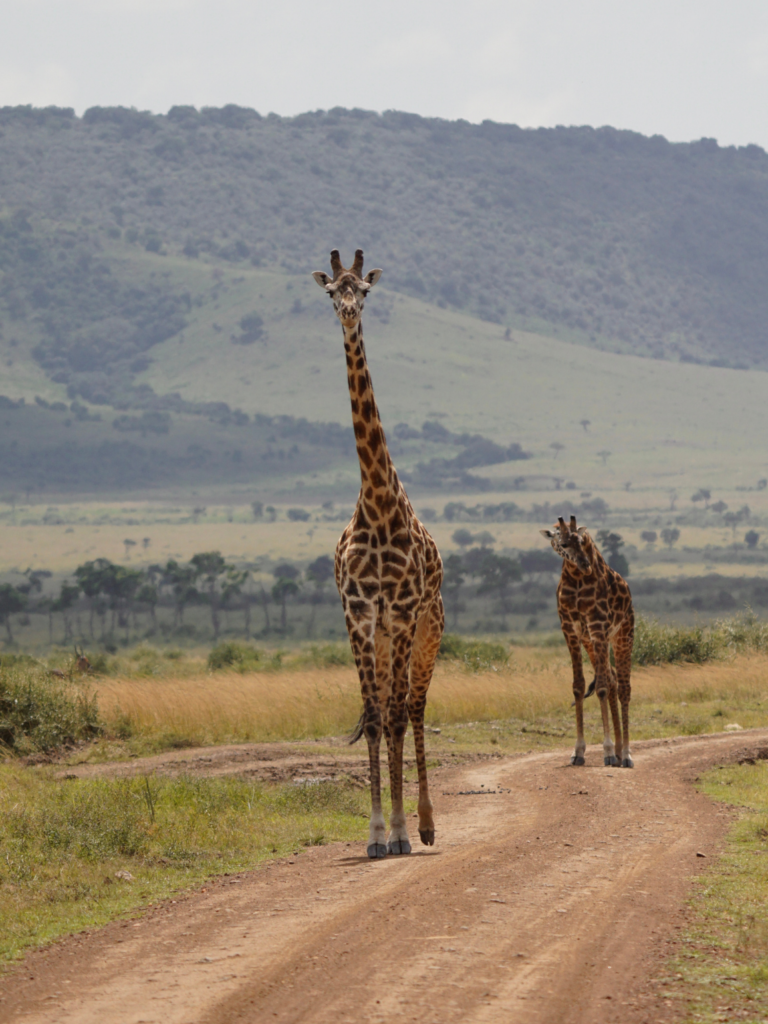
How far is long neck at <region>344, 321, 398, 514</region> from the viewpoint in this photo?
37.4 ft

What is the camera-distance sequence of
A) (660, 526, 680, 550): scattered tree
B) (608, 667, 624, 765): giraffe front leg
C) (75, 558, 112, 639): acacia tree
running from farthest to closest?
(660, 526, 680, 550): scattered tree, (75, 558, 112, 639): acacia tree, (608, 667, 624, 765): giraffe front leg

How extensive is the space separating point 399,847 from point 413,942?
313 cm

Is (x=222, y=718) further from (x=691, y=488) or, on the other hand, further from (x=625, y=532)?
(x=691, y=488)

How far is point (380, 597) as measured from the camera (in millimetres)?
10953

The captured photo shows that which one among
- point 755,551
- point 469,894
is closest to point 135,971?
point 469,894

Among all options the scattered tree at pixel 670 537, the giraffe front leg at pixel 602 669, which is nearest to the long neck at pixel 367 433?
the giraffe front leg at pixel 602 669

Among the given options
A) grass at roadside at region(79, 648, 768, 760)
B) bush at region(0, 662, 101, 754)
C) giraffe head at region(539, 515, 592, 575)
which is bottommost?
grass at roadside at region(79, 648, 768, 760)

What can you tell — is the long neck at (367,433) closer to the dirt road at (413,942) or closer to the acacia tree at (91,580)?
the dirt road at (413,942)

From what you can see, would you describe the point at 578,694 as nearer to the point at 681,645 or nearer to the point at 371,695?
the point at 371,695

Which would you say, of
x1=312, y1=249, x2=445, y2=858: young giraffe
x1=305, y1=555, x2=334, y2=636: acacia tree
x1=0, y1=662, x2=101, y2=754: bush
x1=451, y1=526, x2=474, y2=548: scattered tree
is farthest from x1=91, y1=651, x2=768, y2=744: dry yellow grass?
x1=451, y1=526, x2=474, y2=548: scattered tree

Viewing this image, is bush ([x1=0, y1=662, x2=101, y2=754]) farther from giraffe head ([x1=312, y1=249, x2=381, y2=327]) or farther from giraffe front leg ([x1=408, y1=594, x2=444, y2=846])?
giraffe head ([x1=312, y1=249, x2=381, y2=327])

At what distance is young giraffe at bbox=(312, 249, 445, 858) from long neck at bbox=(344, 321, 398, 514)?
0.01 meters

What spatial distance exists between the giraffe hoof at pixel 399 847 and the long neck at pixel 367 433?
9.12 ft

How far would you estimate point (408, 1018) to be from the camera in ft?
21.4
